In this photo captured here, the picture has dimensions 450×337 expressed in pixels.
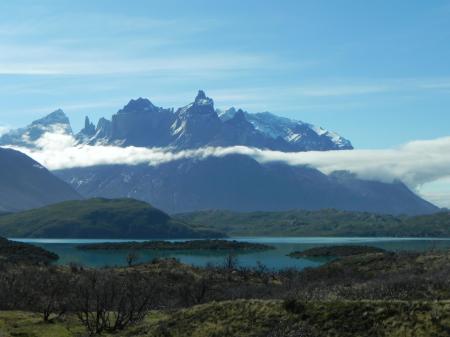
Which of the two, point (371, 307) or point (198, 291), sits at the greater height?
point (371, 307)

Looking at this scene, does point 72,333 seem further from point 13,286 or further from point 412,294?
point 13,286

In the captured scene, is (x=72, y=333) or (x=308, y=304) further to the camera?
(x=72, y=333)

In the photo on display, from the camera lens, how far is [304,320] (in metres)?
49.4

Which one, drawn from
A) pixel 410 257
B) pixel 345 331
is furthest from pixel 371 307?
pixel 410 257

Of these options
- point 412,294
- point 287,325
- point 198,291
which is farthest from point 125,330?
point 198,291

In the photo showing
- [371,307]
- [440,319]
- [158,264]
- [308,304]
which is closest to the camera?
[440,319]

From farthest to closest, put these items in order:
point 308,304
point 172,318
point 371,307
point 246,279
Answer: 1. point 246,279
2. point 172,318
3. point 308,304
4. point 371,307

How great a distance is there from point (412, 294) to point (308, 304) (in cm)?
1837

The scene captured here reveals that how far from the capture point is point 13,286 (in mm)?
99938

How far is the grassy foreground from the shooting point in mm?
44688

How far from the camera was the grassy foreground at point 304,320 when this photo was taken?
44688mm

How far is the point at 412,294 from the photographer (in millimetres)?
64812

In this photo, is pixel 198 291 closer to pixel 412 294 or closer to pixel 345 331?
pixel 412 294

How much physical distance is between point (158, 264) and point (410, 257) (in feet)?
215
